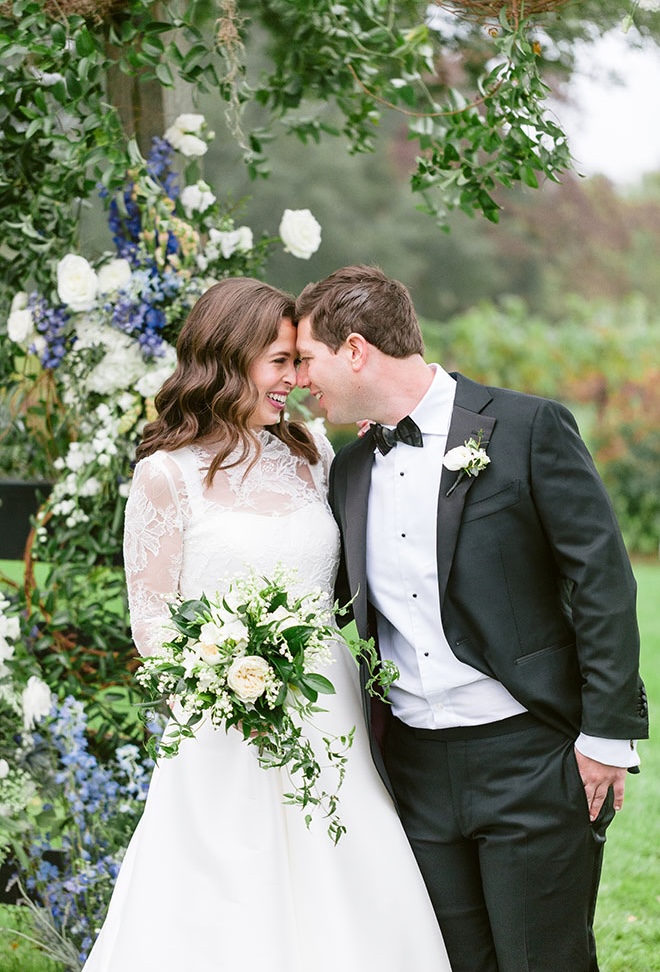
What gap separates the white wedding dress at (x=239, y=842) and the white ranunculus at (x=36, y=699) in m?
0.70

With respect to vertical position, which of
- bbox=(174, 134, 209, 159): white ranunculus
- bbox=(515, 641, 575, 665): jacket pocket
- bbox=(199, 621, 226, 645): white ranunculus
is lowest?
bbox=(515, 641, 575, 665): jacket pocket

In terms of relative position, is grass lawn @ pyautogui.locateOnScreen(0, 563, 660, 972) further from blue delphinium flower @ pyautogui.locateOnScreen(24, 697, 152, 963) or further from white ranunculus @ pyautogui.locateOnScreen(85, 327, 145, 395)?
white ranunculus @ pyautogui.locateOnScreen(85, 327, 145, 395)

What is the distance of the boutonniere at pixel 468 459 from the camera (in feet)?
8.34

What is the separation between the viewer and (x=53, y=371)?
137 inches

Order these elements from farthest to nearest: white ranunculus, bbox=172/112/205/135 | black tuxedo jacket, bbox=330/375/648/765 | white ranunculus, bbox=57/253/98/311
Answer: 1. white ranunculus, bbox=172/112/205/135
2. white ranunculus, bbox=57/253/98/311
3. black tuxedo jacket, bbox=330/375/648/765

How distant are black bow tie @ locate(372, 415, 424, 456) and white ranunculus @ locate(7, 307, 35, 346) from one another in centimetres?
126

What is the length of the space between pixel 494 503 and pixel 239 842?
3.24 ft

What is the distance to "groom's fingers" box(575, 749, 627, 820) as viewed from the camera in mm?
2557

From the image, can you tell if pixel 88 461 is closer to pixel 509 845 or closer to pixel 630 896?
pixel 509 845

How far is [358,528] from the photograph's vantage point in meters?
2.70

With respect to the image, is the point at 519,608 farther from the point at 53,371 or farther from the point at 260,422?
the point at 53,371

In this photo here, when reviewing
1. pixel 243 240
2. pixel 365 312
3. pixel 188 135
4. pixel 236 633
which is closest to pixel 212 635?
pixel 236 633

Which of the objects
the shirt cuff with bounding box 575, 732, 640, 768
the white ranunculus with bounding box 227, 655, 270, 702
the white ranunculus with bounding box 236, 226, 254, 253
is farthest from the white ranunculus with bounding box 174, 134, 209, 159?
the shirt cuff with bounding box 575, 732, 640, 768

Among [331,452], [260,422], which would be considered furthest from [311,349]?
[331,452]
